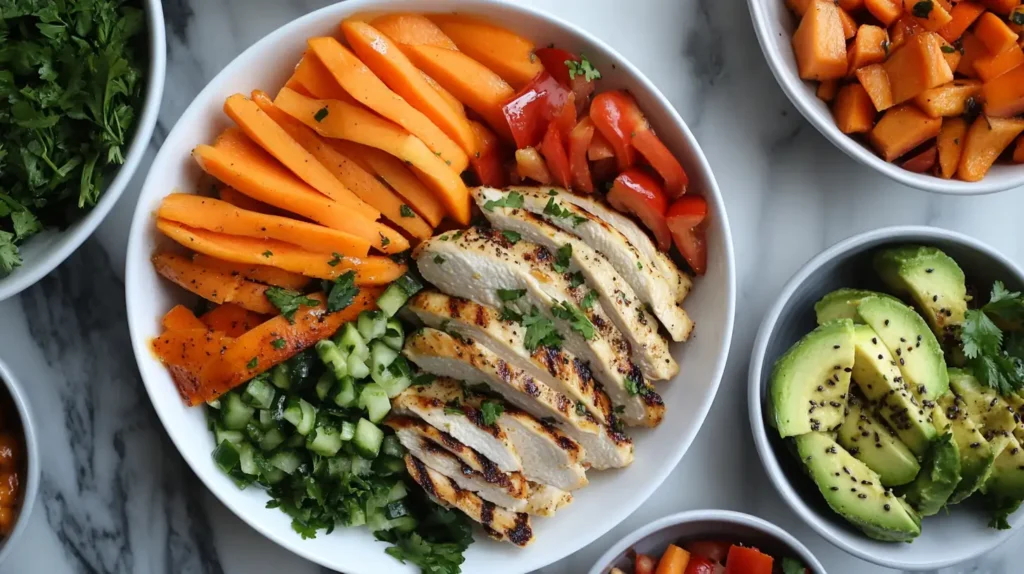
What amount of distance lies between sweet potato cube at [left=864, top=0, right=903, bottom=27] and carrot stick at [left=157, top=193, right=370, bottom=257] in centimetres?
145

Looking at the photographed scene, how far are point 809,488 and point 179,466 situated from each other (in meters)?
1.78

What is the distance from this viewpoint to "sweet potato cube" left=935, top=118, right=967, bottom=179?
7.61 ft

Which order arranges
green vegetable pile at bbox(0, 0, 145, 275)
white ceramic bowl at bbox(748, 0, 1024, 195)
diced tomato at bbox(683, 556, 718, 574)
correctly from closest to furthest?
green vegetable pile at bbox(0, 0, 145, 275) < white ceramic bowl at bbox(748, 0, 1024, 195) < diced tomato at bbox(683, 556, 718, 574)

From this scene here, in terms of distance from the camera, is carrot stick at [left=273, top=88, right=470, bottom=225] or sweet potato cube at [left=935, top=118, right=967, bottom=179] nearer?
carrot stick at [left=273, top=88, right=470, bottom=225]

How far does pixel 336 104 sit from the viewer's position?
2.03 meters

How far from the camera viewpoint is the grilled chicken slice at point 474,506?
86.2 inches

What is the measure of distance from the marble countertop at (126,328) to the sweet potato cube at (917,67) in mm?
323

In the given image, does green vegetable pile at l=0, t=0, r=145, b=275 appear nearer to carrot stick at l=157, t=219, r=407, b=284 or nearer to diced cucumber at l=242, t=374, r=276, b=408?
carrot stick at l=157, t=219, r=407, b=284

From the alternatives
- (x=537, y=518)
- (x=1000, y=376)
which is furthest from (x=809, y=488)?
(x=537, y=518)

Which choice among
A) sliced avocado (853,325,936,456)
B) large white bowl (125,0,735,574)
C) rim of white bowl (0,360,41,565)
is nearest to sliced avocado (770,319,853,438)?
sliced avocado (853,325,936,456)

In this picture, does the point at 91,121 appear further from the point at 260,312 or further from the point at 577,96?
the point at 577,96

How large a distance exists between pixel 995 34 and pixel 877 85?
31 centimetres

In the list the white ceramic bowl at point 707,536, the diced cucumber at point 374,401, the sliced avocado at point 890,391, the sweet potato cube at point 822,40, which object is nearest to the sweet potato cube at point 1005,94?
the sweet potato cube at point 822,40

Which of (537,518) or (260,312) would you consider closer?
(260,312)
